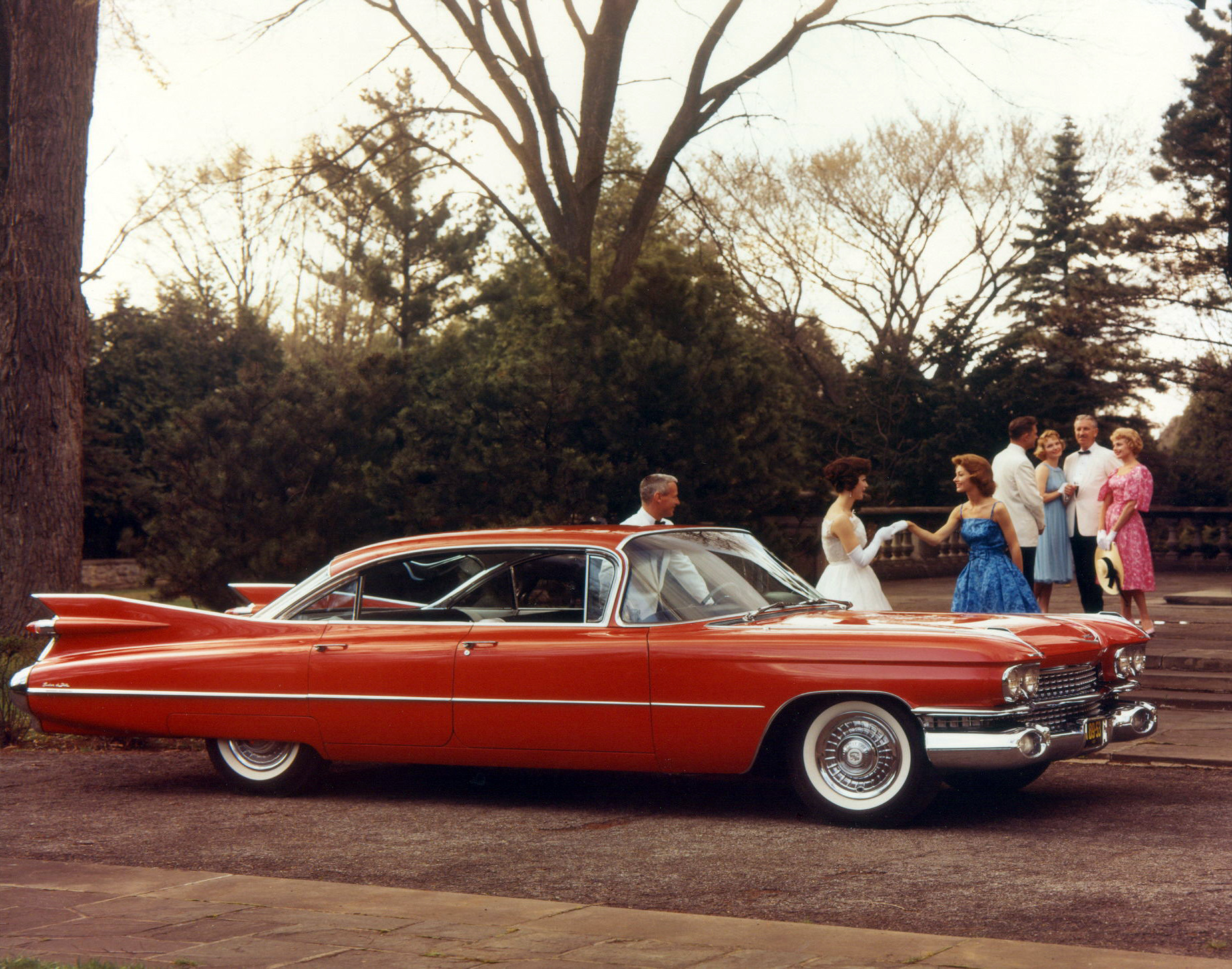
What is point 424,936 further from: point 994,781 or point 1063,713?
point 994,781

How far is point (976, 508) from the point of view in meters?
9.61

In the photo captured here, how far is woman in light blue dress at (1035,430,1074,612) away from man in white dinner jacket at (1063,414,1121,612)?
0.07m

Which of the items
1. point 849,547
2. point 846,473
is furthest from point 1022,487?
point 849,547

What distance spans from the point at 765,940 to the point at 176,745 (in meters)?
6.60

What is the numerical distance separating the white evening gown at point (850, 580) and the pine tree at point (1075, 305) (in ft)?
103

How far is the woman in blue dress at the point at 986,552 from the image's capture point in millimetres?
9383

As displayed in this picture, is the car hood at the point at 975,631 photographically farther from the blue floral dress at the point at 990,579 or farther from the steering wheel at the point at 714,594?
the blue floral dress at the point at 990,579

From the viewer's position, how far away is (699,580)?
296 inches

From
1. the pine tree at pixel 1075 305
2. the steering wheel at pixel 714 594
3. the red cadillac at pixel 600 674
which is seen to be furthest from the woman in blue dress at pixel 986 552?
the pine tree at pixel 1075 305

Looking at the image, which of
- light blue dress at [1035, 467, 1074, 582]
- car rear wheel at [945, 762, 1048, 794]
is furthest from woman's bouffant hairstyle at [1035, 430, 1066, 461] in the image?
car rear wheel at [945, 762, 1048, 794]

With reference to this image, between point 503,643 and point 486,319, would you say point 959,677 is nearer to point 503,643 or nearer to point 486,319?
point 503,643

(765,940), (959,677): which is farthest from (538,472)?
(765,940)

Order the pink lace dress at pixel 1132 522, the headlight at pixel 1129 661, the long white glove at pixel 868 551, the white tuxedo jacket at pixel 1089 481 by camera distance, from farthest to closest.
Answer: the white tuxedo jacket at pixel 1089 481, the pink lace dress at pixel 1132 522, the long white glove at pixel 868 551, the headlight at pixel 1129 661

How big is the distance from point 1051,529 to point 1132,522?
686 mm
